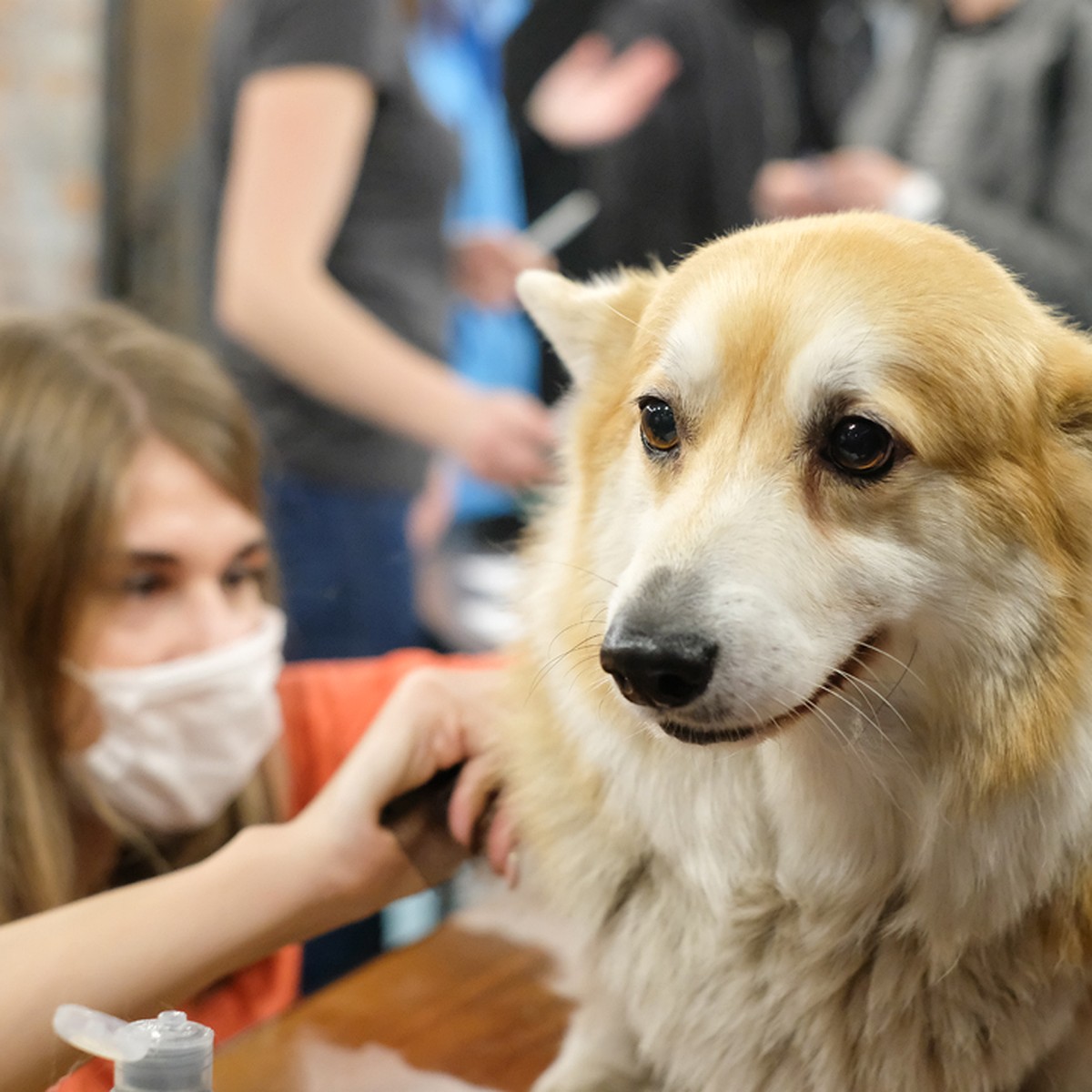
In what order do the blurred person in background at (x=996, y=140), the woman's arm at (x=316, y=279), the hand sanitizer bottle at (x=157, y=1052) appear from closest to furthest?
the hand sanitizer bottle at (x=157, y=1052) → the blurred person in background at (x=996, y=140) → the woman's arm at (x=316, y=279)

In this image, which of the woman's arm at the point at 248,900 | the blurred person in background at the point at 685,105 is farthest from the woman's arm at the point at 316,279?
the woman's arm at the point at 248,900

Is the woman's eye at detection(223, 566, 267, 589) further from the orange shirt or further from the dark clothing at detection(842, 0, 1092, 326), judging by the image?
the dark clothing at detection(842, 0, 1092, 326)

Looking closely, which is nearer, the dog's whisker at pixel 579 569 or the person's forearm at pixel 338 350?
the dog's whisker at pixel 579 569

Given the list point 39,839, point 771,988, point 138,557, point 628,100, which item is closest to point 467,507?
point 628,100

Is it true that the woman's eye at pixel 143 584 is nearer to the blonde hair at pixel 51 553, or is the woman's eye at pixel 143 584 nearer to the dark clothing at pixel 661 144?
the blonde hair at pixel 51 553

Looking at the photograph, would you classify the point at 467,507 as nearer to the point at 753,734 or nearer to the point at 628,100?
the point at 628,100

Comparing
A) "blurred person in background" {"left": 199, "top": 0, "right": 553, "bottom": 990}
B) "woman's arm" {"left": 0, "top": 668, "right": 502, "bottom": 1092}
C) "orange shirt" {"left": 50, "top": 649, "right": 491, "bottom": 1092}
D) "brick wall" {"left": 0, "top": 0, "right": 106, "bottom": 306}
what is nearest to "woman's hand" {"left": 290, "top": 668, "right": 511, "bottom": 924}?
"woman's arm" {"left": 0, "top": 668, "right": 502, "bottom": 1092}

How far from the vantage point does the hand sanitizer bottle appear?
63cm

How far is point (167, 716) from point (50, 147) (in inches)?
75.3

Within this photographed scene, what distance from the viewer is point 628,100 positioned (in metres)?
1.75

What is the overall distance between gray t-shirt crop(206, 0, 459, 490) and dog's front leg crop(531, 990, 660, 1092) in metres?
1.00

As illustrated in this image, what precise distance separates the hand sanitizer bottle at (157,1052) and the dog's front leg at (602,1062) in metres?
0.34

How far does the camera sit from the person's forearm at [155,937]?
80 cm

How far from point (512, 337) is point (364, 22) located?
0.48m
